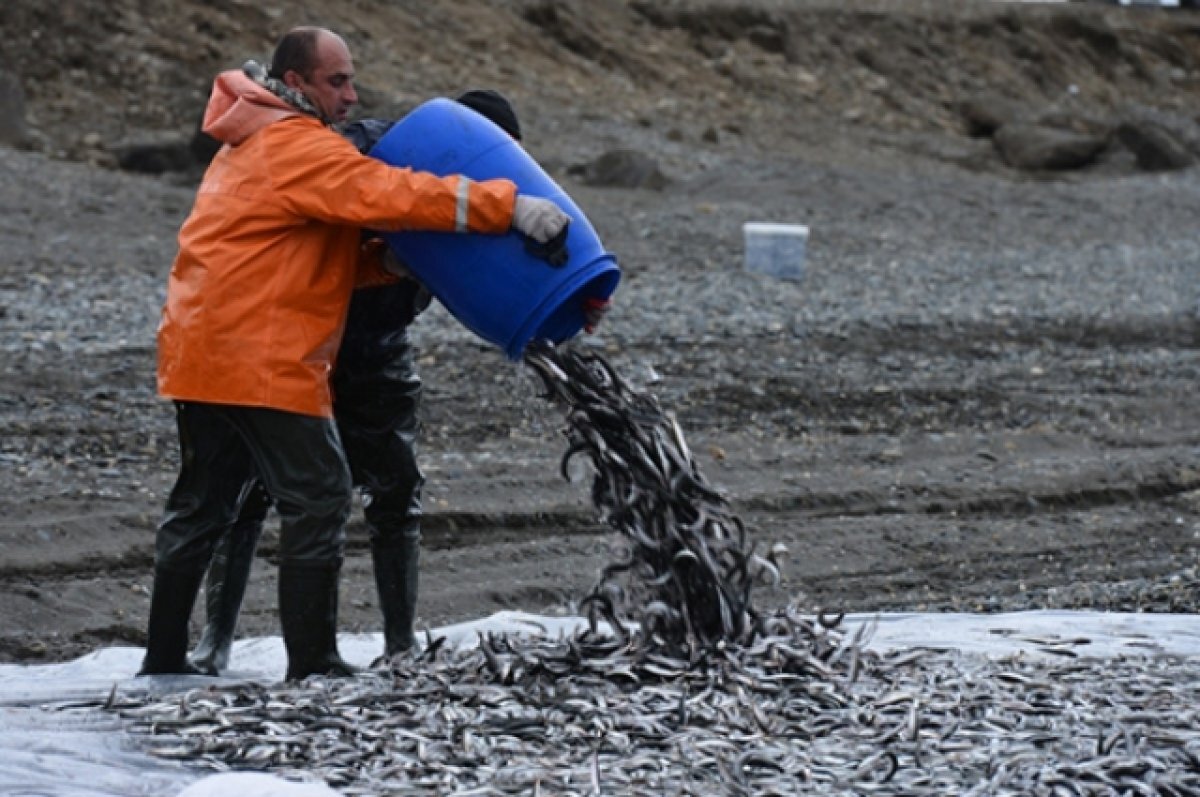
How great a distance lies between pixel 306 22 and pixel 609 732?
18.1m

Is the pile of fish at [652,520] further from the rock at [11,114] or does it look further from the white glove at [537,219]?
the rock at [11,114]

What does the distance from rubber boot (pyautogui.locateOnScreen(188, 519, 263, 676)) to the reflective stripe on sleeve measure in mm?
1290

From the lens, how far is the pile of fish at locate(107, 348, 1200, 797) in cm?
481

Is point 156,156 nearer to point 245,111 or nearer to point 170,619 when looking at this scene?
point 170,619

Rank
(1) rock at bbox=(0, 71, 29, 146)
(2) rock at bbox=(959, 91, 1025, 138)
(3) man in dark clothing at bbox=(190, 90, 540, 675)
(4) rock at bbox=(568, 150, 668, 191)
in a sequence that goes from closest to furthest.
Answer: (3) man in dark clothing at bbox=(190, 90, 540, 675), (1) rock at bbox=(0, 71, 29, 146), (4) rock at bbox=(568, 150, 668, 191), (2) rock at bbox=(959, 91, 1025, 138)

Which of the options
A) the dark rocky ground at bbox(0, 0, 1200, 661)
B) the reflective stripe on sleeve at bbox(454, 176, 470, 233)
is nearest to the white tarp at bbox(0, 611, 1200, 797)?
the dark rocky ground at bbox(0, 0, 1200, 661)

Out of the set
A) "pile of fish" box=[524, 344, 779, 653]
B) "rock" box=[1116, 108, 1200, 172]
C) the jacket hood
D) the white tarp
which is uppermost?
the jacket hood

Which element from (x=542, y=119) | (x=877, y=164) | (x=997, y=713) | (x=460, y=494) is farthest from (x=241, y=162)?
(x=877, y=164)

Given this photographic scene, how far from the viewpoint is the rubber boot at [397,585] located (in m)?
6.34

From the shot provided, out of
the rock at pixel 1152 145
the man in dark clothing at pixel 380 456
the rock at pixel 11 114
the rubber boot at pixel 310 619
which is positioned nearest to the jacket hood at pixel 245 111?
the man in dark clothing at pixel 380 456

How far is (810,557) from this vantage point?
28.8 feet

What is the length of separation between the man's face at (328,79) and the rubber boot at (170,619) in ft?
4.47

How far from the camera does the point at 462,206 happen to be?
217 inches

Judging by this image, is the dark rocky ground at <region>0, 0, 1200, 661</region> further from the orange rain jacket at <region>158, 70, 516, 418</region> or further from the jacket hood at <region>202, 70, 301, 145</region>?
the jacket hood at <region>202, 70, 301, 145</region>
